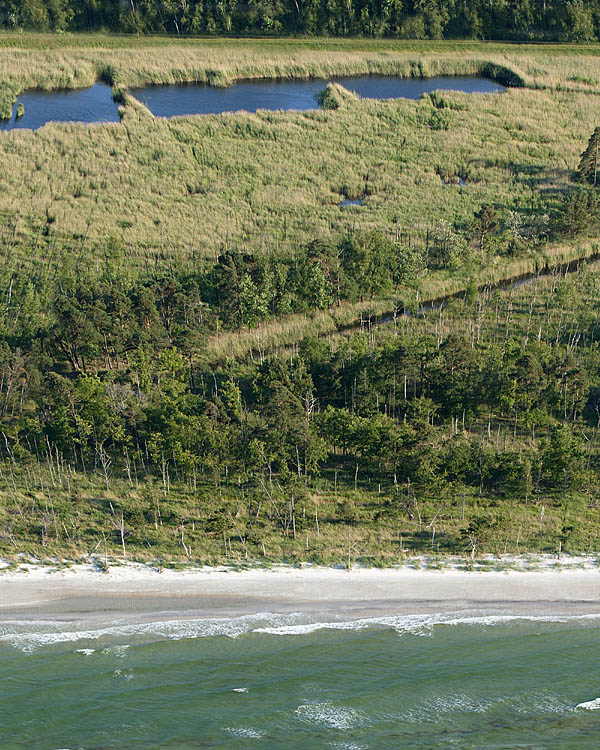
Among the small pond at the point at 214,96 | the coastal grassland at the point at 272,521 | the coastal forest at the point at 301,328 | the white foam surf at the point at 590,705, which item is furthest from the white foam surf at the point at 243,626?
the small pond at the point at 214,96

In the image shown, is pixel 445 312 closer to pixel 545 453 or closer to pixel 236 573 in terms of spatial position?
pixel 545 453

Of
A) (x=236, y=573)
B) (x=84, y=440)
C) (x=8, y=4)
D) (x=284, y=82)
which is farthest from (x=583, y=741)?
(x=8, y=4)

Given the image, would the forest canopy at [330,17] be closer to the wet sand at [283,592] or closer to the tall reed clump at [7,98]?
the tall reed clump at [7,98]

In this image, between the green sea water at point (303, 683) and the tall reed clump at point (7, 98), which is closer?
the green sea water at point (303, 683)

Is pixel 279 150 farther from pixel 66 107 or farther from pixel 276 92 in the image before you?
pixel 66 107

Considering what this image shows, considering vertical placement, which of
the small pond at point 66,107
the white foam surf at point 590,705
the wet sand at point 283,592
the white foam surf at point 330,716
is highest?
the small pond at point 66,107

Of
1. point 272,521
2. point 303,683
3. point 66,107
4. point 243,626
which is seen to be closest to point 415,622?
point 303,683

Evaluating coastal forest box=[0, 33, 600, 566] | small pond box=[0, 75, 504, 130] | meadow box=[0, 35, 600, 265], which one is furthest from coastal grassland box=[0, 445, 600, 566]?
small pond box=[0, 75, 504, 130]

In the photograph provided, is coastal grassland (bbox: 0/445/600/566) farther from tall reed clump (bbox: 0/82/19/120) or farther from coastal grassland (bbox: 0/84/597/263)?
tall reed clump (bbox: 0/82/19/120)
